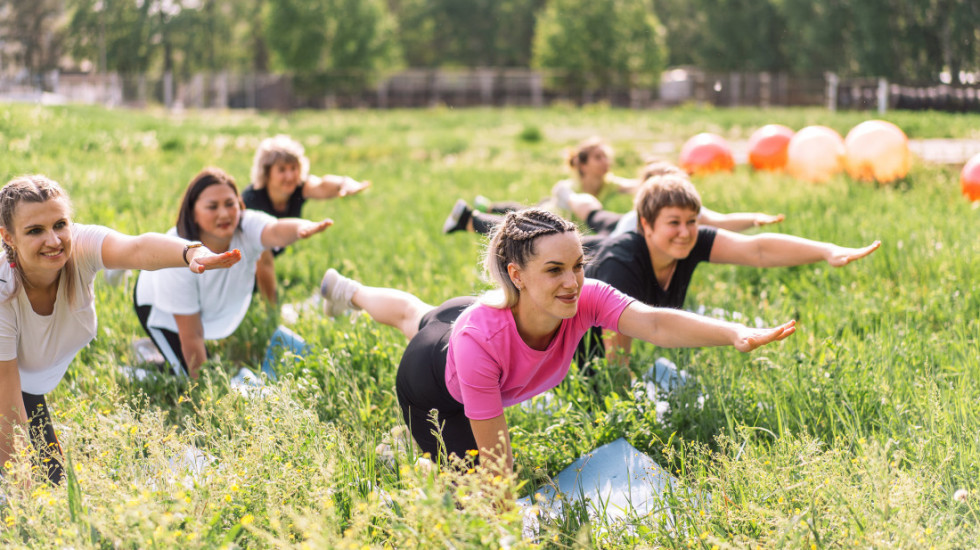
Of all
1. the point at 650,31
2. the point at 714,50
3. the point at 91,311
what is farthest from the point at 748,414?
the point at 714,50

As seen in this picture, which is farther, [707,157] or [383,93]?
[383,93]

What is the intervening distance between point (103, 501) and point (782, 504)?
7.18 ft

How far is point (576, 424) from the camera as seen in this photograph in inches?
153

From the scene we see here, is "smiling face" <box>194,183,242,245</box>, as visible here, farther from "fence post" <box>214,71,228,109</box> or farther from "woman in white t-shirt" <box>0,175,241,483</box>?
"fence post" <box>214,71,228,109</box>

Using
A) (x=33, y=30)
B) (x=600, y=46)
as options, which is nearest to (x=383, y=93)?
(x=600, y=46)

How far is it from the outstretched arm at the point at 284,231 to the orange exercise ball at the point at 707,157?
24.5 ft

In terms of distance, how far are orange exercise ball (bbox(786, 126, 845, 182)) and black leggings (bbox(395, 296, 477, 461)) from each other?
772 centimetres

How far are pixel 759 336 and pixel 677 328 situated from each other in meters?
0.42

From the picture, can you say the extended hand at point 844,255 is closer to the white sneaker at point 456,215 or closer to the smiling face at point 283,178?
the white sneaker at point 456,215

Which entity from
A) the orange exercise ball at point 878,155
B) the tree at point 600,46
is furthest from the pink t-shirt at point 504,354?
the tree at point 600,46

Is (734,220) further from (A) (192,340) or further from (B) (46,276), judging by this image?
(B) (46,276)

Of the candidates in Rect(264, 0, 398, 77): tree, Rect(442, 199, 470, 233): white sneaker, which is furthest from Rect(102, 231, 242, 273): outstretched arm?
Rect(264, 0, 398, 77): tree

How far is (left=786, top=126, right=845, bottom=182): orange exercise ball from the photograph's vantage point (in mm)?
10250

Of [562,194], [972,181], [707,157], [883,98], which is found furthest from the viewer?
[883,98]
